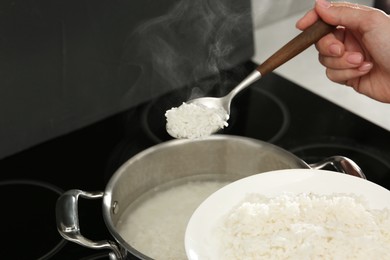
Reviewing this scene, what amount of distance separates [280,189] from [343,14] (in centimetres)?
32

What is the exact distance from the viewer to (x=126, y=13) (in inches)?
50.0

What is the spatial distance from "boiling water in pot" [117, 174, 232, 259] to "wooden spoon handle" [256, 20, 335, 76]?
0.27 m

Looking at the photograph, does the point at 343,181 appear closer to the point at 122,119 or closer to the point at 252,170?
the point at 252,170

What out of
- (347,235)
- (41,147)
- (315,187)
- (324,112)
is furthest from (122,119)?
(347,235)

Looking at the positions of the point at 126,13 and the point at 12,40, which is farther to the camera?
the point at 126,13

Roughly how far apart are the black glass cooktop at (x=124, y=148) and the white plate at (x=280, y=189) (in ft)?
0.74

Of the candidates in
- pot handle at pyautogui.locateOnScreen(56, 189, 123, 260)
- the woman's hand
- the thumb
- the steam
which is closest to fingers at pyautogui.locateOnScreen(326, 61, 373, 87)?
the woman's hand

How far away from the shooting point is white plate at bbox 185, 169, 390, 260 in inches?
33.4

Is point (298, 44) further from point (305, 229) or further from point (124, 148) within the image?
point (124, 148)

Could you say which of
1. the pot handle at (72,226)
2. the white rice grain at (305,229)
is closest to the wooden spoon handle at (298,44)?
the white rice grain at (305,229)

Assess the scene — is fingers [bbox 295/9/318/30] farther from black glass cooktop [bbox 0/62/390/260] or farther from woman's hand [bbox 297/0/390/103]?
black glass cooktop [bbox 0/62/390/260]

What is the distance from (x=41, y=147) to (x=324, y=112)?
0.65 metres

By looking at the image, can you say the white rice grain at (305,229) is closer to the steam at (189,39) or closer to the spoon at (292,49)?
the spoon at (292,49)

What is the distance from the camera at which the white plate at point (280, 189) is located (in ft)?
2.78
